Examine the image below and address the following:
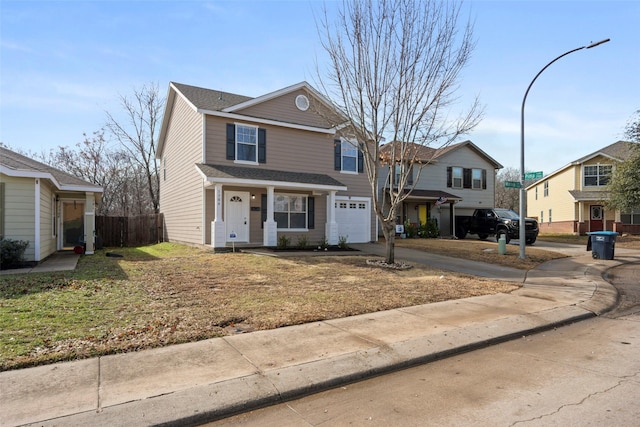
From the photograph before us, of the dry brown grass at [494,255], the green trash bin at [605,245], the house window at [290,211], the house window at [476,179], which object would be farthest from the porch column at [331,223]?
the house window at [476,179]

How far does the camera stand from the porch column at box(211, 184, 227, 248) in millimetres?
14703

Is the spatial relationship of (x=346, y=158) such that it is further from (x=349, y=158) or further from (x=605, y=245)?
(x=605, y=245)

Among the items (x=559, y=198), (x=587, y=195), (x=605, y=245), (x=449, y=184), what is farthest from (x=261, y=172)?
(x=559, y=198)

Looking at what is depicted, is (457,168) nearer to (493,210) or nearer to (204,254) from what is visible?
(493,210)

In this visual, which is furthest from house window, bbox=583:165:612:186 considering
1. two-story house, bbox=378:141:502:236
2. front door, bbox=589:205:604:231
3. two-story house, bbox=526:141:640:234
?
two-story house, bbox=378:141:502:236

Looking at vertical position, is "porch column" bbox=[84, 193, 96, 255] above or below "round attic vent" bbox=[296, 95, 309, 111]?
below

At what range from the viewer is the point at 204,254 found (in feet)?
46.2

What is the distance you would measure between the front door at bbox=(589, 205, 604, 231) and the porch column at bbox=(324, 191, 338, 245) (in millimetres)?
25045

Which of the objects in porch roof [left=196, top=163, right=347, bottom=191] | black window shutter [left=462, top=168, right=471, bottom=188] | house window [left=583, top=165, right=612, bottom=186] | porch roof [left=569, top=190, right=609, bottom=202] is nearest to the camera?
porch roof [left=196, top=163, right=347, bottom=191]

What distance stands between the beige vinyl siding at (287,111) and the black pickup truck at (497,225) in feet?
39.5

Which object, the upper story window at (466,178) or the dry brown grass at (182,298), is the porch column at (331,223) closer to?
the dry brown grass at (182,298)

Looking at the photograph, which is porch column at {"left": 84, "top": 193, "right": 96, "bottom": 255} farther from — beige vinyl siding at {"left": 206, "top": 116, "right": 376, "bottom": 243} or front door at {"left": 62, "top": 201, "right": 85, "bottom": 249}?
beige vinyl siding at {"left": 206, "top": 116, "right": 376, "bottom": 243}

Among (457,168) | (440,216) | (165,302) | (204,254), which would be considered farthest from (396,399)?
(457,168)

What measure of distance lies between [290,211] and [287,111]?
4585mm
